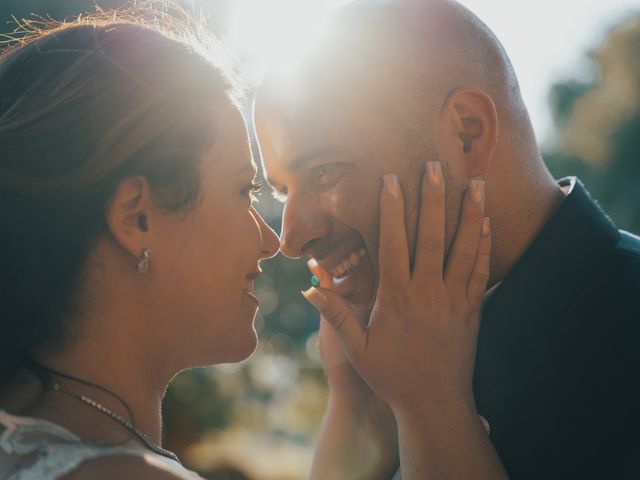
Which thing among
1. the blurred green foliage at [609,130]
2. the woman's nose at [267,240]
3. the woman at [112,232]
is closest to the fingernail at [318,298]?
the woman's nose at [267,240]

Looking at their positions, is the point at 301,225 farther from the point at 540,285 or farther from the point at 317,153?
the point at 540,285

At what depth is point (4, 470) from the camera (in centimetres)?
146

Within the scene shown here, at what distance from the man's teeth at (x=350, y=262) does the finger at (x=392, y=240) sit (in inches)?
10.6

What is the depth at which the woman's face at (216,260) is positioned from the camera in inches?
75.8

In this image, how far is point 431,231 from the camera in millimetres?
2238

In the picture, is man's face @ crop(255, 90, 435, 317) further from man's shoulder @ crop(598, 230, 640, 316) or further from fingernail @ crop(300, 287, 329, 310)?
man's shoulder @ crop(598, 230, 640, 316)

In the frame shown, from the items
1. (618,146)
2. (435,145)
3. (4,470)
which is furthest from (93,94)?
(618,146)

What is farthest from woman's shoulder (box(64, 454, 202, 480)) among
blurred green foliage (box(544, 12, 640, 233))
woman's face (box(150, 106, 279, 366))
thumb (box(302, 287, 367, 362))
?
blurred green foliage (box(544, 12, 640, 233))

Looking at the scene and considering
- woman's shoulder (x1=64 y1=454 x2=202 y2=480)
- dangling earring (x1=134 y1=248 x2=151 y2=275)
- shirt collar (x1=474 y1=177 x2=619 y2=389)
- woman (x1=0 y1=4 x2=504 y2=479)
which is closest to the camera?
woman's shoulder (x1=64 y1=454 x2=202 y2=480)

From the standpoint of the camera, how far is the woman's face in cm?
193

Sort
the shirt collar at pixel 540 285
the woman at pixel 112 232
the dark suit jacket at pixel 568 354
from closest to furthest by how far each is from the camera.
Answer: the woman at pixel 112 232 < the dark suit jacket at pixel 568 354 < the shirt collar at pixel 540 285

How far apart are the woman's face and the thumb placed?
0.73ft

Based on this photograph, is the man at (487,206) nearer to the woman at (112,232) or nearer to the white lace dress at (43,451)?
the woman at (112,232)

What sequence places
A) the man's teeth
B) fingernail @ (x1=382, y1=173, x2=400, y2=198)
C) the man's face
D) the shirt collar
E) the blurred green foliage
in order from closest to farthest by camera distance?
the shirt collar < fingernail @ (x1=382, y1=173, x2=400, y2=198) < the man's face < the man's teeth < the blurred green foliage
